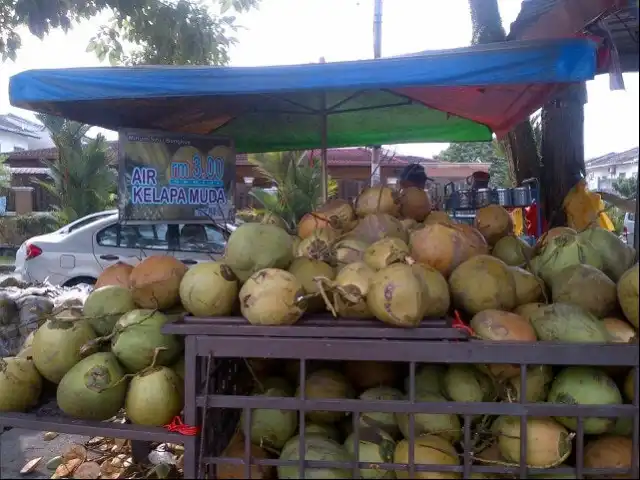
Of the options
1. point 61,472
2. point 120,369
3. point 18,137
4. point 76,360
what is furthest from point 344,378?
point 18,137

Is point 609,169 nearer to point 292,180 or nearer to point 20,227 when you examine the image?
point 292,180

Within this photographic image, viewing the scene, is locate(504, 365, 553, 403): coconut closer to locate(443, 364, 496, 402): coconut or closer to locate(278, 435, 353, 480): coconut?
locate(443, 364, 496, 402): coconut

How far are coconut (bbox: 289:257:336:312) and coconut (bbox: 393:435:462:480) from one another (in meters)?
0.62

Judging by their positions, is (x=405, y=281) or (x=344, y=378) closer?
(x=405, y=281)

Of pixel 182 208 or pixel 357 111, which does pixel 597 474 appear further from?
pixel 357 111

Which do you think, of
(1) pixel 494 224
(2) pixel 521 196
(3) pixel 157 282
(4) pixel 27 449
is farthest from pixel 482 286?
(2) pixel 521 196

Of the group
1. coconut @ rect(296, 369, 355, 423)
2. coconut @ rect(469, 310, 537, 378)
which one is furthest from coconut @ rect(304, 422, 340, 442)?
coconut @ rect(469, 310, 537, 378)

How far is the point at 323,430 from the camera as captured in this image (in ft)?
7.48

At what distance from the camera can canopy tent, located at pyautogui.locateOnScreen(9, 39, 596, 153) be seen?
7.61 ft

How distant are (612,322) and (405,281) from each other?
87cm

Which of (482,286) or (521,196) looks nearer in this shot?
(482,286)

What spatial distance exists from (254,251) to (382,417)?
85 centimetres

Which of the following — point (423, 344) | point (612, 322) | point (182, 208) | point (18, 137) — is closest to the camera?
point (423, 344)

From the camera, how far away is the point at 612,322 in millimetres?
2197
